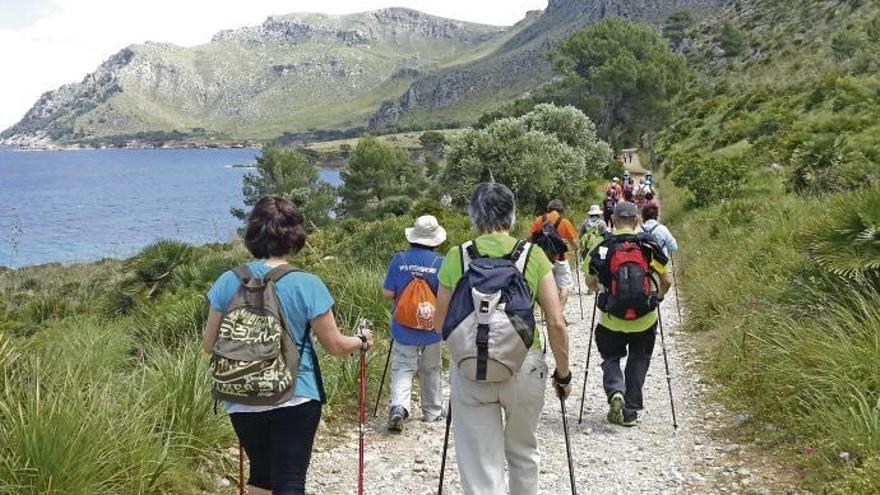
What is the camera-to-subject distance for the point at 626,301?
5.96m

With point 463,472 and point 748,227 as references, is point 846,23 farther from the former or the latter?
point 463,472

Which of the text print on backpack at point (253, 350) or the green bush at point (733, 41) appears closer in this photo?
the text print on backpack at point (253, 350)

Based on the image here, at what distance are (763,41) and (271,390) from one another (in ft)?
202

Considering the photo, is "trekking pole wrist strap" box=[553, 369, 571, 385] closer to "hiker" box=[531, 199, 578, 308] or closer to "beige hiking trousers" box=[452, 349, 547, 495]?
"beige hiking trousers" box=[452, 349, 547, 495]

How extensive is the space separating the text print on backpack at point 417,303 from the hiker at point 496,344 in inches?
90.7

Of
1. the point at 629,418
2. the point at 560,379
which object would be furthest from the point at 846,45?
the point at 560,379

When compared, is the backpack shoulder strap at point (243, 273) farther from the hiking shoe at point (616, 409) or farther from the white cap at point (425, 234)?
the hiking shoe at point (616, 409)

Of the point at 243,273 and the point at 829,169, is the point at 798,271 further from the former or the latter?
the point at 829,169

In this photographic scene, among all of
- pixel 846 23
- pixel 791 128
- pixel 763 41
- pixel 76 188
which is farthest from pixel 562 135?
pixel 76 188

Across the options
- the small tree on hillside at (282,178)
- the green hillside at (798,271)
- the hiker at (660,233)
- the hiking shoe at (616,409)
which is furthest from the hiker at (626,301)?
the small tree on hillside at (282,178)

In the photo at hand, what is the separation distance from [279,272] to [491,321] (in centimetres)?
105

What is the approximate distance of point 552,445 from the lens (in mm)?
6227

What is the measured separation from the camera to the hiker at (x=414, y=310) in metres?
6.29

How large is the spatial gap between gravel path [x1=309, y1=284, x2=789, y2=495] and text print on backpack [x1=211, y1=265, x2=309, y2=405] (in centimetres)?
246
